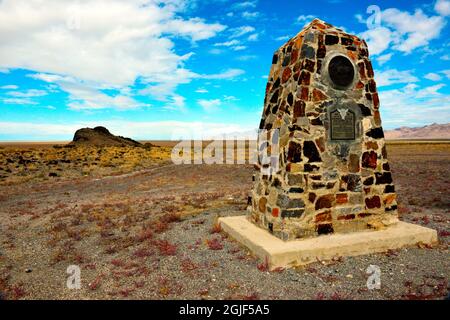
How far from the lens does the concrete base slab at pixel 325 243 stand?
622cm

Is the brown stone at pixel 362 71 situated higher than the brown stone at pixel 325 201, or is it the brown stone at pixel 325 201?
the brown stone at pixel 362 71

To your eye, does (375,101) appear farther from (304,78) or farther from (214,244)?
(214,244)

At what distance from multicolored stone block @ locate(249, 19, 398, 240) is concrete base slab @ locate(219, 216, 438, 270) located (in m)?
0.21

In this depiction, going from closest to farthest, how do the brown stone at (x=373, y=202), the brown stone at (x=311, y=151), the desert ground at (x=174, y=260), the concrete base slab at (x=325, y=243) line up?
the desert ground at (x=174, y=260), the concrete base slab at (x=325, y=243), the brown stone at (x=311, y=151), the brown stone at (x=373, y=202)

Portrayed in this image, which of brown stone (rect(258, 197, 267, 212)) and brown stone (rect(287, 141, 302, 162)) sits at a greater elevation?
brown stone (rect(287, 141, 302, 162))

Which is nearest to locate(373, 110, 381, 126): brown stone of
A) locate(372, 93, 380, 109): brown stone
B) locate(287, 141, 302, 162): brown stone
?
locate(372, 93, 380, 109): brown stone

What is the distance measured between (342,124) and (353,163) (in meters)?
0.88

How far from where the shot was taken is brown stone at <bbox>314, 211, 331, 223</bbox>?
6968 mm

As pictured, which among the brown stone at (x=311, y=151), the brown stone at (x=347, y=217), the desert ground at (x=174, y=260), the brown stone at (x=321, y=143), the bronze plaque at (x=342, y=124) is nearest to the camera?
the desert ground at (x=174, y=260)

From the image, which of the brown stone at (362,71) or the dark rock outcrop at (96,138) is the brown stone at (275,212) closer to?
the brown stone at (362,71)

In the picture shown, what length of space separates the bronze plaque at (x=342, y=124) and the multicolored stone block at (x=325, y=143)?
0.02 meters

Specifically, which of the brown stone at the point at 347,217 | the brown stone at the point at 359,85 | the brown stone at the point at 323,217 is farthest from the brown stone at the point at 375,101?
the brown stone at the point at 323,217

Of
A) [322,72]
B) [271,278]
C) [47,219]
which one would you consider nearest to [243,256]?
[271,278]

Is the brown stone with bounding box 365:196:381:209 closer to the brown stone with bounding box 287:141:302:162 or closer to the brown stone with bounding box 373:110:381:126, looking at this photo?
the brown stone with bounding box 373:110:381:126
